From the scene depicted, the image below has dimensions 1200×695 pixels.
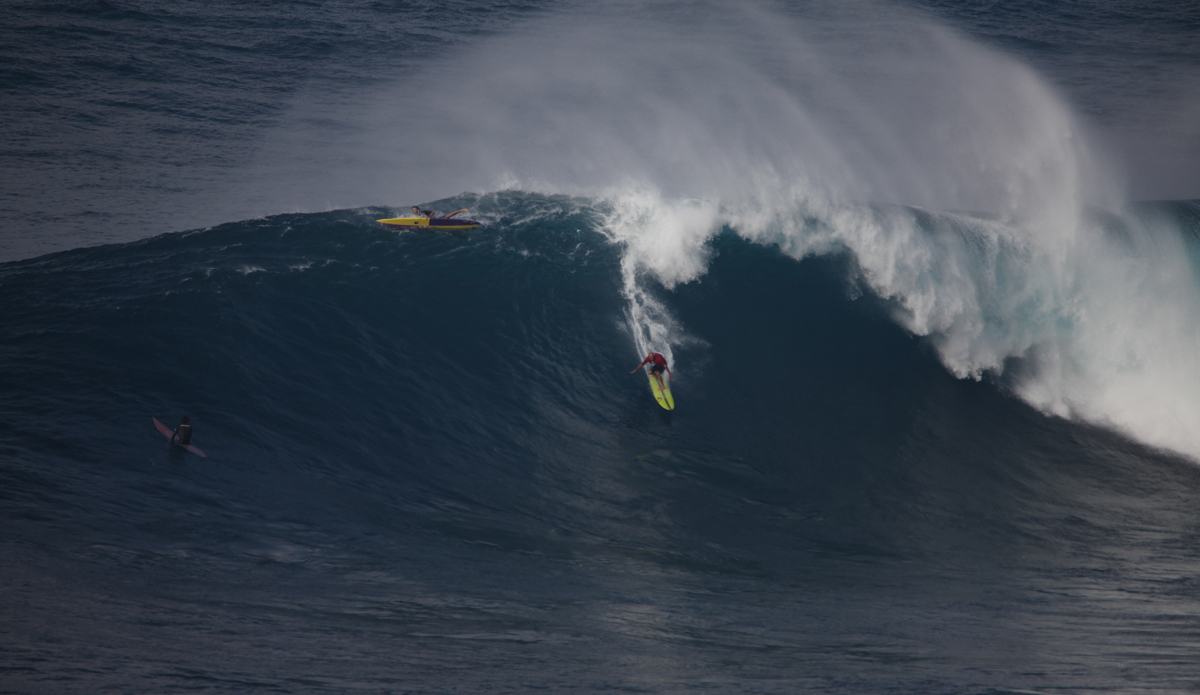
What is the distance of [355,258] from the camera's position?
1919 centimetres

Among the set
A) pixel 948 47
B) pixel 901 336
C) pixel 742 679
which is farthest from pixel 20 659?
pixel 948 47

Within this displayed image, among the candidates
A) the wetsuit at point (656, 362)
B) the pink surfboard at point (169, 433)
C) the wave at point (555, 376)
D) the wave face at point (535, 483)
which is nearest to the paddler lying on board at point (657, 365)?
the wetsuit at point (656, 362)

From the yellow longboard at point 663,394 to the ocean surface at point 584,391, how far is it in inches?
8.6

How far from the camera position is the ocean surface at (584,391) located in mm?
8844

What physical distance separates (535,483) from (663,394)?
12.1ft

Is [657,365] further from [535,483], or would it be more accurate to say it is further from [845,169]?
[845,169]

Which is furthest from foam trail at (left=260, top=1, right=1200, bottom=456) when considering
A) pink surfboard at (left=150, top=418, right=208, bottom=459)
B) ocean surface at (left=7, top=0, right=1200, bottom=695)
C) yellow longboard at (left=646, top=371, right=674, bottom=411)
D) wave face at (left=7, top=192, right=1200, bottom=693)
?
pink surfboard at (left=150, top=418, right=208, bottom=459)

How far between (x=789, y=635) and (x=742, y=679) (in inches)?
53.4

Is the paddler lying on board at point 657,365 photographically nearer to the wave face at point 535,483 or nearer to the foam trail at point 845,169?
the wave face at point 535,483

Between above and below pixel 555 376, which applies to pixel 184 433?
above

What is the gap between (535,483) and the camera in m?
13.4

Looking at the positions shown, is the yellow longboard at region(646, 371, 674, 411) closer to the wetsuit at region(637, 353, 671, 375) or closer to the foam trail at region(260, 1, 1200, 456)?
the wetsuit at region(637, 353, 671, 375)

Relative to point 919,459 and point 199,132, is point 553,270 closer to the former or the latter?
point 919,459

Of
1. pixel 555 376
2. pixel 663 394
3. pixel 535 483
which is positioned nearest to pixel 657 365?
pixel 663 394
